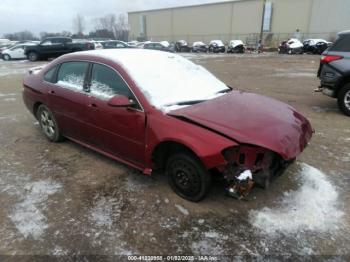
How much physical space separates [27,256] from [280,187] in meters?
2.82

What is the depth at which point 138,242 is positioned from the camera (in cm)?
286

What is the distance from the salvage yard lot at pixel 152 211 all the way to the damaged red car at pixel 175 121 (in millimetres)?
303

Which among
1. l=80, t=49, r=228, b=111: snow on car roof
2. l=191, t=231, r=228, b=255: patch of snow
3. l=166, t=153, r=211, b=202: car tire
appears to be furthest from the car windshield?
l=191, t=231, r=228, b=255: patch of snow

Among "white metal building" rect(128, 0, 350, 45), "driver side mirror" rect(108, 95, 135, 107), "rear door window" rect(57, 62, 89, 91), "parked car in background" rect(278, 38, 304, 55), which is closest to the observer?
"driver side mirror" rect(108, 95, 135, 107)

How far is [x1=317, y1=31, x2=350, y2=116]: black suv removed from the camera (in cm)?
653

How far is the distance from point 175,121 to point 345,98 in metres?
5.02

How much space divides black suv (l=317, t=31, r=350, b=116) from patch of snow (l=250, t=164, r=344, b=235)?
3601mm

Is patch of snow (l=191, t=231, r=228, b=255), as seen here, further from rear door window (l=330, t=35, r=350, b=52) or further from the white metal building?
the white metal building

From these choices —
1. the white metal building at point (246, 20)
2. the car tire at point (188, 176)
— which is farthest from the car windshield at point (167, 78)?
the white metal building at point (246, 20)

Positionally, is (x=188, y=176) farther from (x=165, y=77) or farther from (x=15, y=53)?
(x=15, y=53)

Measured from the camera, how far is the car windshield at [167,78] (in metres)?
3.61

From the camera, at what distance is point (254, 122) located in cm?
325

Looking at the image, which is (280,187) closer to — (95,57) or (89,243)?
(89,243)

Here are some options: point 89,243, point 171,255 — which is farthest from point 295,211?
point 89,243
